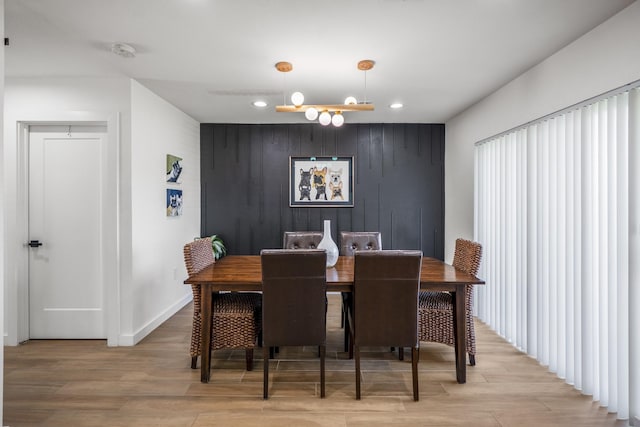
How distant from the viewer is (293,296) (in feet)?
7.16

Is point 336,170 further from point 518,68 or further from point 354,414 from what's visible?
point 354,414

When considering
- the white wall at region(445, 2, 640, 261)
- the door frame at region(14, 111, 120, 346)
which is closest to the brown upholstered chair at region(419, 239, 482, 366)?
the white wall at region(445, 2, 640, 261)

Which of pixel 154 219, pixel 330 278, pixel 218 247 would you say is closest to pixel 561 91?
pixel 330 278

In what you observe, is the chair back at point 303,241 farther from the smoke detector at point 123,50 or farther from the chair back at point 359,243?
the smoke detector at point 123,50

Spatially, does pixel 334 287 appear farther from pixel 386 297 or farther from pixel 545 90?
pixel 545 90

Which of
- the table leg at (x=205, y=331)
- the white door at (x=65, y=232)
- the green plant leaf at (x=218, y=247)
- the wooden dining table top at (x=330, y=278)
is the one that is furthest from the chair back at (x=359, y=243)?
the white door at (x=65, y=232)

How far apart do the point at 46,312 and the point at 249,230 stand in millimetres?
2321

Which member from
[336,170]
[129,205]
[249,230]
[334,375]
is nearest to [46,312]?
[129,205]

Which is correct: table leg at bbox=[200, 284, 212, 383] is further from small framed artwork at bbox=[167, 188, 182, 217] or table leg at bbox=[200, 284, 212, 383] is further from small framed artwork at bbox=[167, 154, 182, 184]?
small framed artwork at bbox=[167, 154, 182, 184]

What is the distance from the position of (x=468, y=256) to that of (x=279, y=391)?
176cm

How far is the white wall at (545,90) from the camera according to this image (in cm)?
197

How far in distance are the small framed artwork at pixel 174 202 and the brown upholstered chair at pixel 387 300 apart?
250 centimetres

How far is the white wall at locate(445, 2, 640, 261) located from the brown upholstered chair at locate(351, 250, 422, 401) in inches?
61.7

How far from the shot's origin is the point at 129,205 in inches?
120
